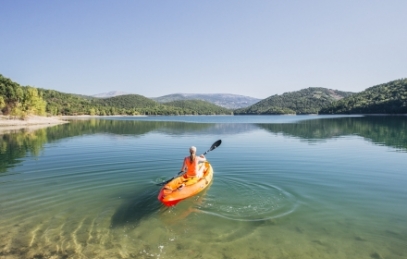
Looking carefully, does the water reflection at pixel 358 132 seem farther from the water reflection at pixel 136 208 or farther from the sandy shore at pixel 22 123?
the sandy shore at pixel 22 123

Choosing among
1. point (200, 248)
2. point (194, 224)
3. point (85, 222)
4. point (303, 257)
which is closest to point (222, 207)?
point (194, 224)

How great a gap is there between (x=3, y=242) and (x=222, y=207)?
673cm

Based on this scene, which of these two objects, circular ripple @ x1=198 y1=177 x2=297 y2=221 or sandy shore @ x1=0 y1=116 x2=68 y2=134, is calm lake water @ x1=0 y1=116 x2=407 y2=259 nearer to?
circular ripple @ x1=198 y1=177 x2=297 y2=221

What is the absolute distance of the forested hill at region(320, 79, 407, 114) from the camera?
113 meters

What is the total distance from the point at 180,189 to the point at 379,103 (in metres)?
142

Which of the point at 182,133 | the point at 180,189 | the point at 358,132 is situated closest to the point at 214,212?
the point at 180,189

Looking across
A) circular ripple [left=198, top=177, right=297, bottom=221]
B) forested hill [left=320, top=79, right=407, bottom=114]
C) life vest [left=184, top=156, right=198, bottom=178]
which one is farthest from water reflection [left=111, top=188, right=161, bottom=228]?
forested hill [left=320, top=79, right=407, bottom=114]

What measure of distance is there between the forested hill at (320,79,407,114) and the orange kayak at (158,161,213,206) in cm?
12615

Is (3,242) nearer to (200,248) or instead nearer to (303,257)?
(200,248)

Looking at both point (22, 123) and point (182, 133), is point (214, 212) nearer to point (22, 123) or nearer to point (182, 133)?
point (182, 133)

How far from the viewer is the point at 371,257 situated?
6.64m

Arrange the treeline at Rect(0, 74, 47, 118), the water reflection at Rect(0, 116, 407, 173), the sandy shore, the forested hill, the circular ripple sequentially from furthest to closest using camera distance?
the forested hill < the treeline at Rect(0, 74, 47, 118) < the sandy shore < the water reflection at Rect(0, 116, 407, 173) < the circular ripple

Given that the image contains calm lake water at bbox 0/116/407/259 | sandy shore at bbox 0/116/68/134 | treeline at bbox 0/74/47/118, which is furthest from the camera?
treeline at bbox 0/74/47/118

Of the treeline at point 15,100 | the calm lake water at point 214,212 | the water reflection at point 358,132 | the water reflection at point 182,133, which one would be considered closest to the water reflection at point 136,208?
the calm lake water at point 214,212
